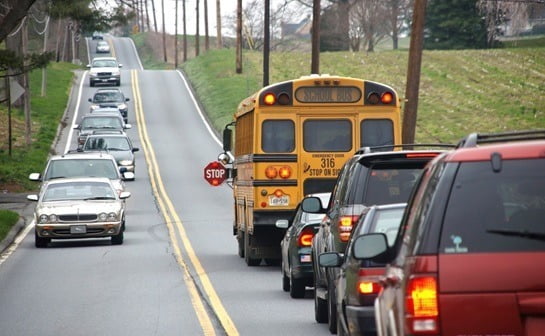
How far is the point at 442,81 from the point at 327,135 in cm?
5402

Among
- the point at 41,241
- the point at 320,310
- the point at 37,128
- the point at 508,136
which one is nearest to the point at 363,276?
the point at 508,136

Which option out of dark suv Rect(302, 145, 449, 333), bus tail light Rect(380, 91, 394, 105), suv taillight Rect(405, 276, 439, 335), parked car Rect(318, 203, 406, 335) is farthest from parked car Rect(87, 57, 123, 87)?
suv taillight Rect(405, 276, 439, 335)

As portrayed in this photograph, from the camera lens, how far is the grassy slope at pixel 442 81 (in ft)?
202

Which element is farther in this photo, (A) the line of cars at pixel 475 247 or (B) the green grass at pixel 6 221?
(B) the green grass at pixel 6 221

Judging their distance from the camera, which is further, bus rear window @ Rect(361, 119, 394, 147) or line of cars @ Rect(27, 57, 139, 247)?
line of cars @ Rect(27, 57, 139, 247)

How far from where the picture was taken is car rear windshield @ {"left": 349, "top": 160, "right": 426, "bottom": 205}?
42.1ft

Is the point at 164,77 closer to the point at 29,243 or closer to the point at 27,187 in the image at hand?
the point at 27,187

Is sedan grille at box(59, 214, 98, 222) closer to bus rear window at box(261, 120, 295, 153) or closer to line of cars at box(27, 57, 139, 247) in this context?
Result: line of cars at box(27, 57, 139, 247)

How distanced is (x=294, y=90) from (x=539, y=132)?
14838mm

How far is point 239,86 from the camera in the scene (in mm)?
80062

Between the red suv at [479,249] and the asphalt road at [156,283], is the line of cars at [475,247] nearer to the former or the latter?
the red suv at [479,249]

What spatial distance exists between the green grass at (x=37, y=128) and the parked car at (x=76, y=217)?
17633 millimetres

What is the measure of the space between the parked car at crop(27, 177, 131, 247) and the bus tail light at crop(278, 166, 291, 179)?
6.16m

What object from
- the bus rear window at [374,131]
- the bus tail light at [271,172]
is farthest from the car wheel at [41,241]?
the bus rear window at [374,131]
